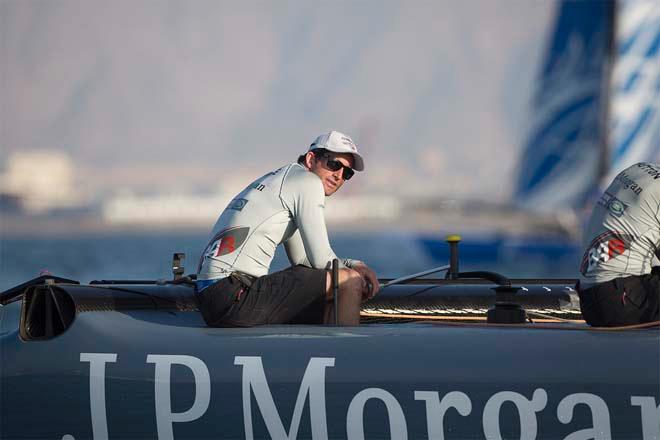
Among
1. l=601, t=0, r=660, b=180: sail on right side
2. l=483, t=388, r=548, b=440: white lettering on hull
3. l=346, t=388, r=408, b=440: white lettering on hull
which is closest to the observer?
l=483, t=388, r=548, b=440: white lettering on hull

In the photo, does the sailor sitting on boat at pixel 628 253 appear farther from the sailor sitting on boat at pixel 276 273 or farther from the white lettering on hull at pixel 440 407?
the sailor sitting on boat at pixel 276 273

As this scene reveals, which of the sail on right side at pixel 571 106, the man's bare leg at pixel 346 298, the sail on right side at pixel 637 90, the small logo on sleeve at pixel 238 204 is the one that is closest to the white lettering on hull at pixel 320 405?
→ the man's bare leg at pixel 346 298

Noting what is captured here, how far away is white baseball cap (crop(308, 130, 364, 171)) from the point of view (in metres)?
5.22

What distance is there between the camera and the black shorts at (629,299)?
15.5ft

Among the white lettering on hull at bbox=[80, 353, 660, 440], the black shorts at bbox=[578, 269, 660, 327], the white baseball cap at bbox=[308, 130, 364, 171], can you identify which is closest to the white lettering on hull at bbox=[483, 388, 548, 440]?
the white lettering on hull at bbox=[80, 353, 660, 440]

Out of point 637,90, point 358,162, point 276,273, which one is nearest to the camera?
point 276,273

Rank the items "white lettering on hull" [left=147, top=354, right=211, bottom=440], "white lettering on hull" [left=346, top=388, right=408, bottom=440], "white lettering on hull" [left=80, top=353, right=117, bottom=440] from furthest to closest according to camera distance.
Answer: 1. "white lettering on hull" [left=80, top=353, right=117, bottom=440]
2. "white lettering on hull" [left=147, top=354, right=211, bottom=440]
3. "white lettering on hull" [left=346, top=388, right=408, bottom=440]

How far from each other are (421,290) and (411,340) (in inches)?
44.4

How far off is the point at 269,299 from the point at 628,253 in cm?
146

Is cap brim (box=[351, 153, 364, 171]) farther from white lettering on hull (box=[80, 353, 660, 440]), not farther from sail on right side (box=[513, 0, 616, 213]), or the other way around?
sail on right side (box=[513, 0, 616, 213])

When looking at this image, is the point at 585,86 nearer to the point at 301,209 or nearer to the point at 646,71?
the point at 646,71

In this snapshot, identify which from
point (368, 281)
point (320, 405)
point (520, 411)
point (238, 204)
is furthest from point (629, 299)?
point (238, 204)

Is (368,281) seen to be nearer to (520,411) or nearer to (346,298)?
(346,298)

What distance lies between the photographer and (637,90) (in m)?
26.8
